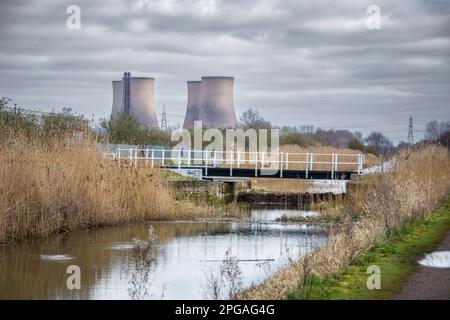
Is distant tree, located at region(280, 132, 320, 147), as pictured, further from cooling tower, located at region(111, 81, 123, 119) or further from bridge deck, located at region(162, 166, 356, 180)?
cooling tower, located at region(111, 81, 123, 119)

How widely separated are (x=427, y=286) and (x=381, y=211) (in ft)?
16.0

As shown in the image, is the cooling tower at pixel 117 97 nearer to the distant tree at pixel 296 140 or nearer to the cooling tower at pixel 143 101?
the cooling tower at pixel 143 101

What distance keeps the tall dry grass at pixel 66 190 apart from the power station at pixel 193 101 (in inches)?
1266

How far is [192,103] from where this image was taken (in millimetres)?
65000

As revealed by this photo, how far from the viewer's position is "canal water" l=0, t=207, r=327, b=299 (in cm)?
985

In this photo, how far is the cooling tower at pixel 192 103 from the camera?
207 feet

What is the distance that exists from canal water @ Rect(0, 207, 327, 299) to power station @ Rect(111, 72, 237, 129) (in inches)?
1355

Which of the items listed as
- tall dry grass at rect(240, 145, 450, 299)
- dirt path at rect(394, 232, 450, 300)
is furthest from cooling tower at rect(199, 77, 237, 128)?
dirt path at rect(394, 232, 450, 300)

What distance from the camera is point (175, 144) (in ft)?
161

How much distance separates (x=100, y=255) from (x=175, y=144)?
118ft

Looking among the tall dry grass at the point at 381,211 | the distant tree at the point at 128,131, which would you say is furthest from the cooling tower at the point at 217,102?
the tall dry grass at the point at 381,211

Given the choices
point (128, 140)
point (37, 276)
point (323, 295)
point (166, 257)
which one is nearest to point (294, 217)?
point (166, 257)

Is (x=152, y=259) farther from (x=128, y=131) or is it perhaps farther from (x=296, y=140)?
(x=296, y=140)
